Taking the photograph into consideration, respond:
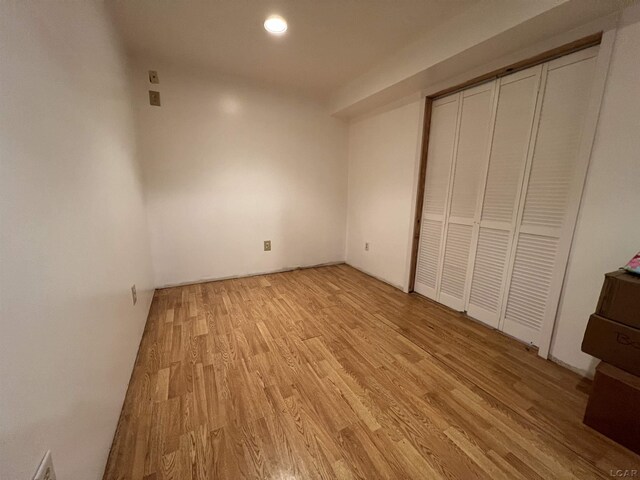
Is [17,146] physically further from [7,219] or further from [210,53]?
[210,53]

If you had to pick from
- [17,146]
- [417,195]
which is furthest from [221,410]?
[417,195]

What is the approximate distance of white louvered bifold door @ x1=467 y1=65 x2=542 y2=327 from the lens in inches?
71.2

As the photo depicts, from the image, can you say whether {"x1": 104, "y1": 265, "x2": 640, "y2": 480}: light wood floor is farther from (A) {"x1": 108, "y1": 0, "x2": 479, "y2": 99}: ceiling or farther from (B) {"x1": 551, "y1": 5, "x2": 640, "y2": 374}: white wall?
(A) {"x1": 108, "y1": 0, "x2": 479, "y2": 99}: ceiling

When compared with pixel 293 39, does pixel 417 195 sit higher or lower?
lower

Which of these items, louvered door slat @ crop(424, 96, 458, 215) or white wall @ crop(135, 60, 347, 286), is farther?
white wall @ crop(135, 60, 347, 286)

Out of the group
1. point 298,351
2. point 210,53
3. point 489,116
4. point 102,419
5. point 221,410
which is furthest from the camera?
point 210,53

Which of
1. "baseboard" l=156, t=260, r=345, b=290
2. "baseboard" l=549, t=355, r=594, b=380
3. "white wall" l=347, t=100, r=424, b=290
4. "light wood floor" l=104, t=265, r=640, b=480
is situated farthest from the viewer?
"baseboard" l=156, t=260, r=345, b=290

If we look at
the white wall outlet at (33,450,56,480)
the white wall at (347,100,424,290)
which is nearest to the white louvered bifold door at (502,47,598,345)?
the white wall at (347,100,424,290)

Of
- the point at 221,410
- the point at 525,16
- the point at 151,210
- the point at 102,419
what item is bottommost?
the point at 221,410

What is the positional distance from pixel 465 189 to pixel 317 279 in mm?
1930

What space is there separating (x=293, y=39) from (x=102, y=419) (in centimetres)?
267

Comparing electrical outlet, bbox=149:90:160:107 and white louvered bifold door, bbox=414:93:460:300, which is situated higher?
electrical outlet, bbox=149:90:160:107

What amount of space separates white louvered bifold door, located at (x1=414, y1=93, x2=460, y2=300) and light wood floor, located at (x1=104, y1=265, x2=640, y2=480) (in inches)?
22.5

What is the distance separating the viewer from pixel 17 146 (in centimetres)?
62
